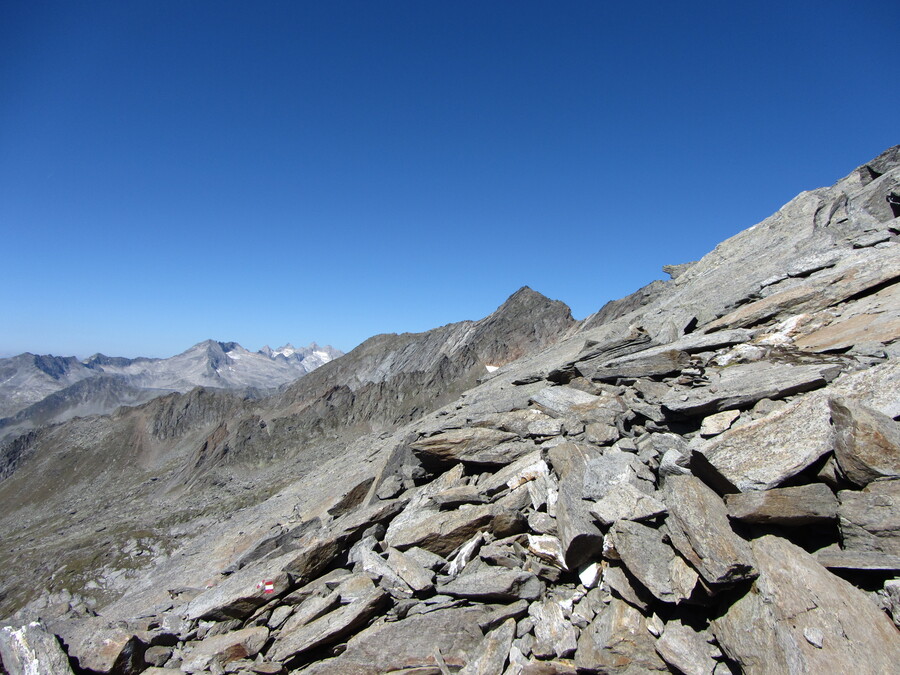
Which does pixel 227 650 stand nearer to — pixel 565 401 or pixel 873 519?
pixel 565 401

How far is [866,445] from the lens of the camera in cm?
733

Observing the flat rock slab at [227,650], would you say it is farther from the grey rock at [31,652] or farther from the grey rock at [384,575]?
the grey rock at [31,652]

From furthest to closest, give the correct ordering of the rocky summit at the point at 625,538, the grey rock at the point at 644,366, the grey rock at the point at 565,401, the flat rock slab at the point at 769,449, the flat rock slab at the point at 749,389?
the grey rock at the point at 644,366
the grey rock at the point at 565,401
the flat rock slab at the point at 749,389
the flat rock slab at the point at 769,449
the rocky summit at the point at 625,538

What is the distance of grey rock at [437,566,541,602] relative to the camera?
28.8ft

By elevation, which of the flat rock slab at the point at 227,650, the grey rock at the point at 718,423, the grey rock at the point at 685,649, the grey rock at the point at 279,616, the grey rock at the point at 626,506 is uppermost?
A: the grey rock at the point at 718,423

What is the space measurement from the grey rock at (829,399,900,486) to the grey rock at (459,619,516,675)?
645 cm

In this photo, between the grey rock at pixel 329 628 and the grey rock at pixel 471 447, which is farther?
the grey rock at pixel 471 447

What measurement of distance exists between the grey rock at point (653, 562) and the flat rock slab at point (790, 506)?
1.33m

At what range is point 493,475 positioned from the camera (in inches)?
510

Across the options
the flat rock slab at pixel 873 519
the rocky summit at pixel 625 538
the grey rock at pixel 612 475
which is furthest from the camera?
the grey rock at pixel 612 475

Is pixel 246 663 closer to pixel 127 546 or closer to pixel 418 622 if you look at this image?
pixel 418 622

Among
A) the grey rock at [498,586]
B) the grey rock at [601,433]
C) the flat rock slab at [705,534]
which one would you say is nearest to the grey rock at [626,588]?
the flat rock slab at [705,534]

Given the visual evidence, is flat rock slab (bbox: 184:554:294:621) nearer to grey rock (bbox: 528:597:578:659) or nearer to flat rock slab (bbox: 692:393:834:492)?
grey rock (bbox: 528:597:578:659)

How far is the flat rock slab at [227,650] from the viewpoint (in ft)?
31.7
